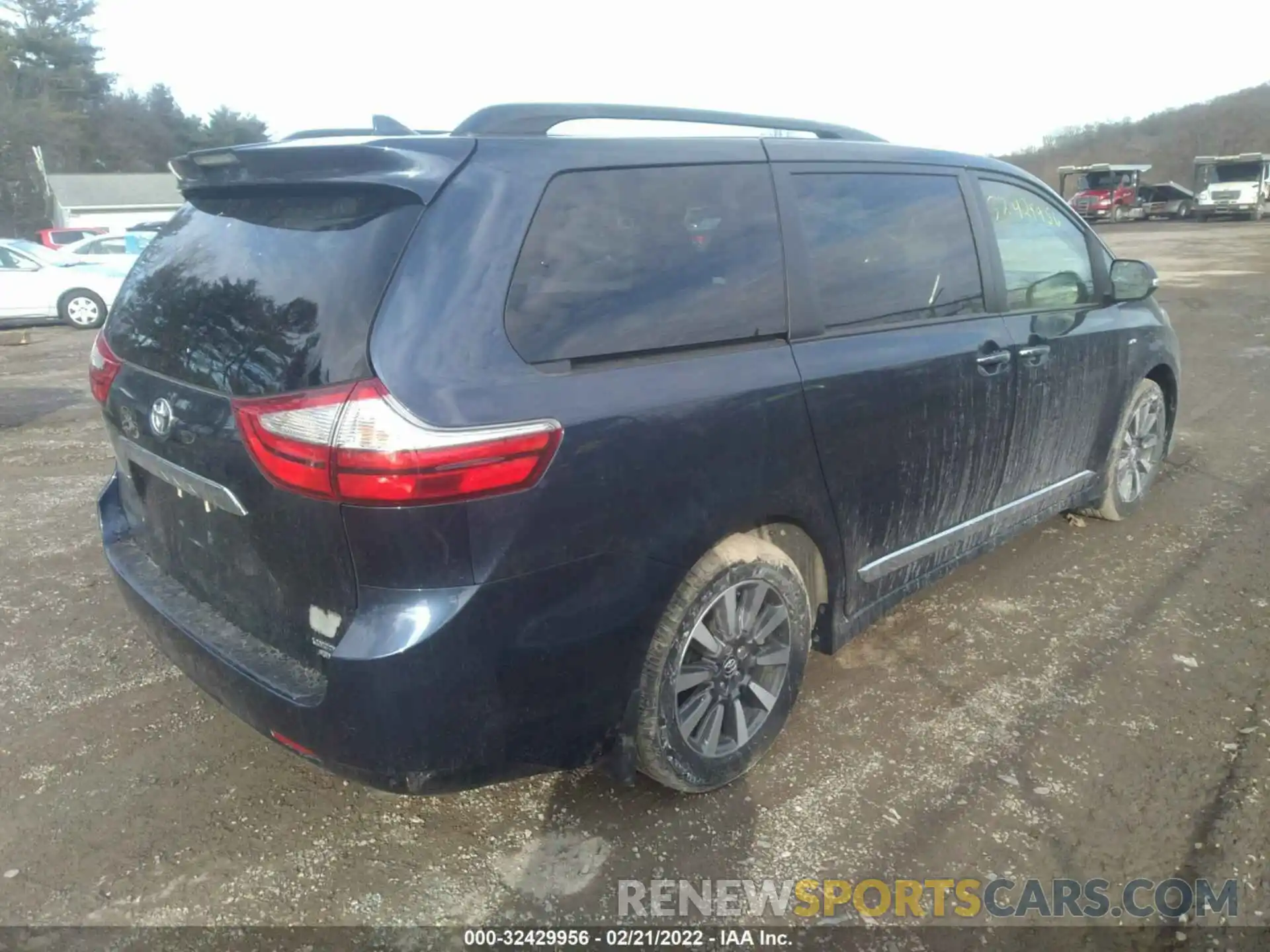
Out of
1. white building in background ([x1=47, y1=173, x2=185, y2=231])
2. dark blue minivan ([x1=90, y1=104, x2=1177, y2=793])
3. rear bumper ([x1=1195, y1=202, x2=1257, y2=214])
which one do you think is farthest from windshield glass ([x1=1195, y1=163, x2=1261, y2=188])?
white building in background ([x1=47, y1=173, x2=185, y2=231])

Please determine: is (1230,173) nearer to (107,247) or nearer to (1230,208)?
(1230,208)

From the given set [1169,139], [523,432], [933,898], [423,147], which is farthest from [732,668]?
[1169,139]

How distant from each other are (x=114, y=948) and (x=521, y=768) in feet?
3.40

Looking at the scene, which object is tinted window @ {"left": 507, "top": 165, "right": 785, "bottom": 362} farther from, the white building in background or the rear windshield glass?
the white building in background

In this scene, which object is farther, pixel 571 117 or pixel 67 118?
pixel 67 118

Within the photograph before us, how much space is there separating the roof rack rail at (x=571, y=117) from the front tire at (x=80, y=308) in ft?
47.7

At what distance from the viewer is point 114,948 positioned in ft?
7.06

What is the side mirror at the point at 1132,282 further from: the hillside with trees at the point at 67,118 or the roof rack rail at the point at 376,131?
the hillside with trees at the point at 67,118

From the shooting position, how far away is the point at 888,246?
3107 millimetres

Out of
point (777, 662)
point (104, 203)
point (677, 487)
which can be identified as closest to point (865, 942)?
point (777, 662)

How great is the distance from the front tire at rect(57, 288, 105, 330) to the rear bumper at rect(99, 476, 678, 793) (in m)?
14.5

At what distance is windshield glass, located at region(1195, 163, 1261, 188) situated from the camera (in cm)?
3669

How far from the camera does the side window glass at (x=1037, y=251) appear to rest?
364cm

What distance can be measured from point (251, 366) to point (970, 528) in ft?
8.73
